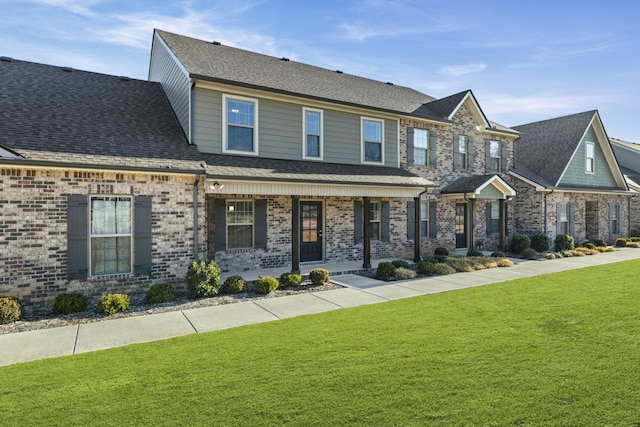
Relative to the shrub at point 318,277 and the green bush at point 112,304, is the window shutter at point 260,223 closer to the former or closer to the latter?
the shrub at point 318,277

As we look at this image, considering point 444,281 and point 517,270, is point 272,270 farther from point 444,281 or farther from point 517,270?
point 517,270

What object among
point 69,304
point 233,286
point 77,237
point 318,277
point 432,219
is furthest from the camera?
point 432,219

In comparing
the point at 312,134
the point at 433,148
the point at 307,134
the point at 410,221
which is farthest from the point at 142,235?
the point at 433,148

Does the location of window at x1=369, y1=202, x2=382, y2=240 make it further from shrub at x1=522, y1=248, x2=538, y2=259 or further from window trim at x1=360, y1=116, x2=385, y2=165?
shrub at x1=522, y1=248, x2=538, y2=259

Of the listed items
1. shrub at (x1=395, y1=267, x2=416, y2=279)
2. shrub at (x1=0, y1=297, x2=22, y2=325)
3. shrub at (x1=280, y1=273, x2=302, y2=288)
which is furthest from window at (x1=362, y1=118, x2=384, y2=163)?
shrub at (x1=0, y1=297, x2=22, y2=325)

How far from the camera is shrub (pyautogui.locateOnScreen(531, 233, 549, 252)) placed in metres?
16.9

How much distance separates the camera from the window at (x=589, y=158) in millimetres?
20422

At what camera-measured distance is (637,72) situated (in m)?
14.8

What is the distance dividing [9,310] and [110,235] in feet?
7.73

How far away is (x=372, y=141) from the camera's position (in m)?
13.9

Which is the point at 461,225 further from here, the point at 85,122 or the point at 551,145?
the point at 85,122

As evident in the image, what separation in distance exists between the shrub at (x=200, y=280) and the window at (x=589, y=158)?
71.2 feet

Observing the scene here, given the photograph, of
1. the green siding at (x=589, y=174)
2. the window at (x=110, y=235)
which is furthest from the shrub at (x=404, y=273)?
the green siding at (x=589, y=174)

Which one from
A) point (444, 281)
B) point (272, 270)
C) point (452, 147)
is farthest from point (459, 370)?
point (452, 147)
